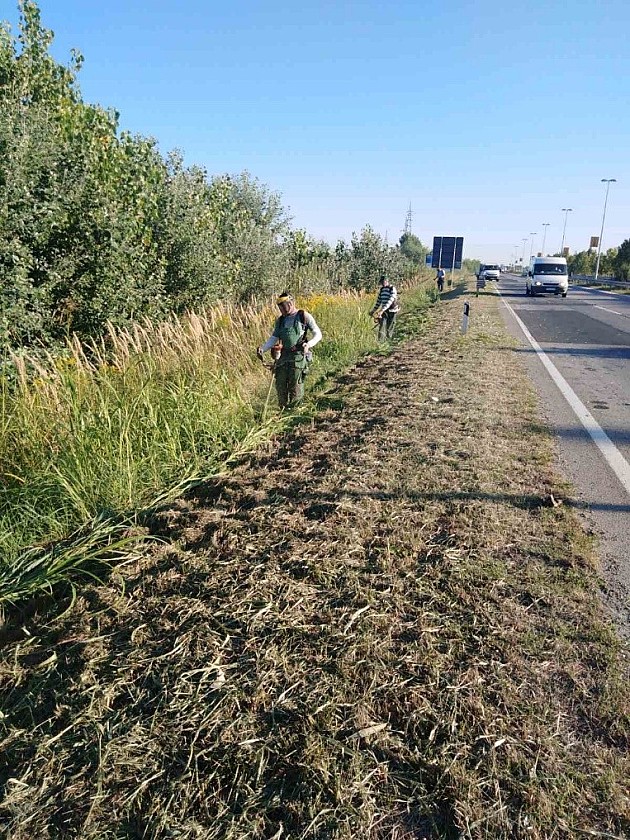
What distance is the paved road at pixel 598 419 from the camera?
347 cm

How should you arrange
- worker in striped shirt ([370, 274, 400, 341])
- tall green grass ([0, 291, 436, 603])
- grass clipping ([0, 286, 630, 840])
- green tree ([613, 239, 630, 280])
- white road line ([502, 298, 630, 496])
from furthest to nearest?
1. green tree ([613, 239, 630, 280])
2. worker in striped shirt ([370, 274, 400, 341])
3. white road line ([502, 298, 630, 496])
4. tall green grass ([0, 291, 436, 603])
5. grass clipping ([0, 286, 630, 840])

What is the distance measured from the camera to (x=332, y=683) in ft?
7.62

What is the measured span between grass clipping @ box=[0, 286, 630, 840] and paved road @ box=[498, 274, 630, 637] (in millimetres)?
226

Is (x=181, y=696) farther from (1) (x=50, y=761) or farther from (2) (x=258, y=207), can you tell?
(2) (x=258, y=207)

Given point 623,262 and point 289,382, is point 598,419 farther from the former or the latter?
point 623,262

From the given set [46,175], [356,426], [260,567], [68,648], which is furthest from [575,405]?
[46,175]

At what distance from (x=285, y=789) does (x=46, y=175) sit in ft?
28.2

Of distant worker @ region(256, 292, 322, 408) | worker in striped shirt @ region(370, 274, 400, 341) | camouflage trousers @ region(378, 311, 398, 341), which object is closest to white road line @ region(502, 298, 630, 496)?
distant worker @ region(256, 292, 322, 408)

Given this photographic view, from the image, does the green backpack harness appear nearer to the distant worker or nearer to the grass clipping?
the distant worker

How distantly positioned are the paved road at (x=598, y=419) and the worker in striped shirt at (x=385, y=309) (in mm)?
3153

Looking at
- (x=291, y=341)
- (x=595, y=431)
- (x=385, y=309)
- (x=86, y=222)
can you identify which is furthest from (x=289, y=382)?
(x=385, y=309)

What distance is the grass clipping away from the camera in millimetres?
1845

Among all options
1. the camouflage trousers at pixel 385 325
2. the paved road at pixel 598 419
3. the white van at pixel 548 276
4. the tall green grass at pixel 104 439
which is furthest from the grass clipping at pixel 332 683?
the white van at pixel 548 276

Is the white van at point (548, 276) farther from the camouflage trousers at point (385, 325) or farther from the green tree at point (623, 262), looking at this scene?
the green tree at point (623, 262)
